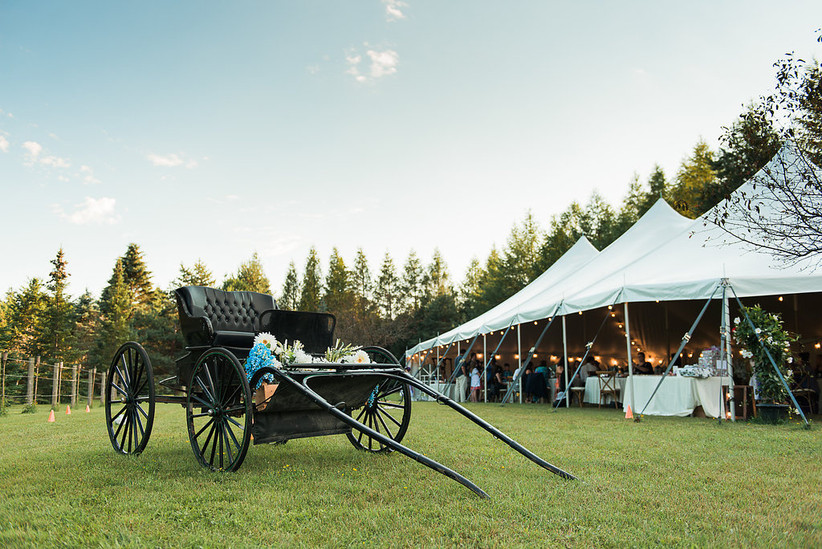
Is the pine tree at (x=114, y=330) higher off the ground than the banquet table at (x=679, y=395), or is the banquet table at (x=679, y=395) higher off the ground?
the pine tree at (x=114, y=330)

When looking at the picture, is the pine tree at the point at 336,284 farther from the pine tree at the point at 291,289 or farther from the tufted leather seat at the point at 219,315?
the tufted leather seat at the point at 219,315

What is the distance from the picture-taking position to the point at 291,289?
A: 62062 mm

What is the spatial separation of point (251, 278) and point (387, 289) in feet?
49.1

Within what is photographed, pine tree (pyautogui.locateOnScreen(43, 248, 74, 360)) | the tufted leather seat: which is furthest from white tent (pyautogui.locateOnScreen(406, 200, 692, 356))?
pine tree (pyautogui.locateOnScreen(43, 248, 74, 360))

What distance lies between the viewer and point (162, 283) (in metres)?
53.7

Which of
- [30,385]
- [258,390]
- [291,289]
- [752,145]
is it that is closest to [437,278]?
[291,289]

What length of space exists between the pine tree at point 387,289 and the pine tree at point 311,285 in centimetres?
624

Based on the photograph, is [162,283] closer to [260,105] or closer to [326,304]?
[326,304]

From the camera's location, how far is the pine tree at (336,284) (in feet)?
175

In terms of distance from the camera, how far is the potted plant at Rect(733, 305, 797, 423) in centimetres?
895

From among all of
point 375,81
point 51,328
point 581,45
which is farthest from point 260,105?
point 51,328

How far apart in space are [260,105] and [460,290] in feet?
146

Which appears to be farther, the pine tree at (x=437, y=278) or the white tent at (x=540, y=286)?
the pine tree at (x=437, y=278)

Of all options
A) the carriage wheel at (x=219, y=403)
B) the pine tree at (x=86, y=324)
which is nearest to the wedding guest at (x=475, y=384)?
the carriage wheel at (x=219, y=403)
